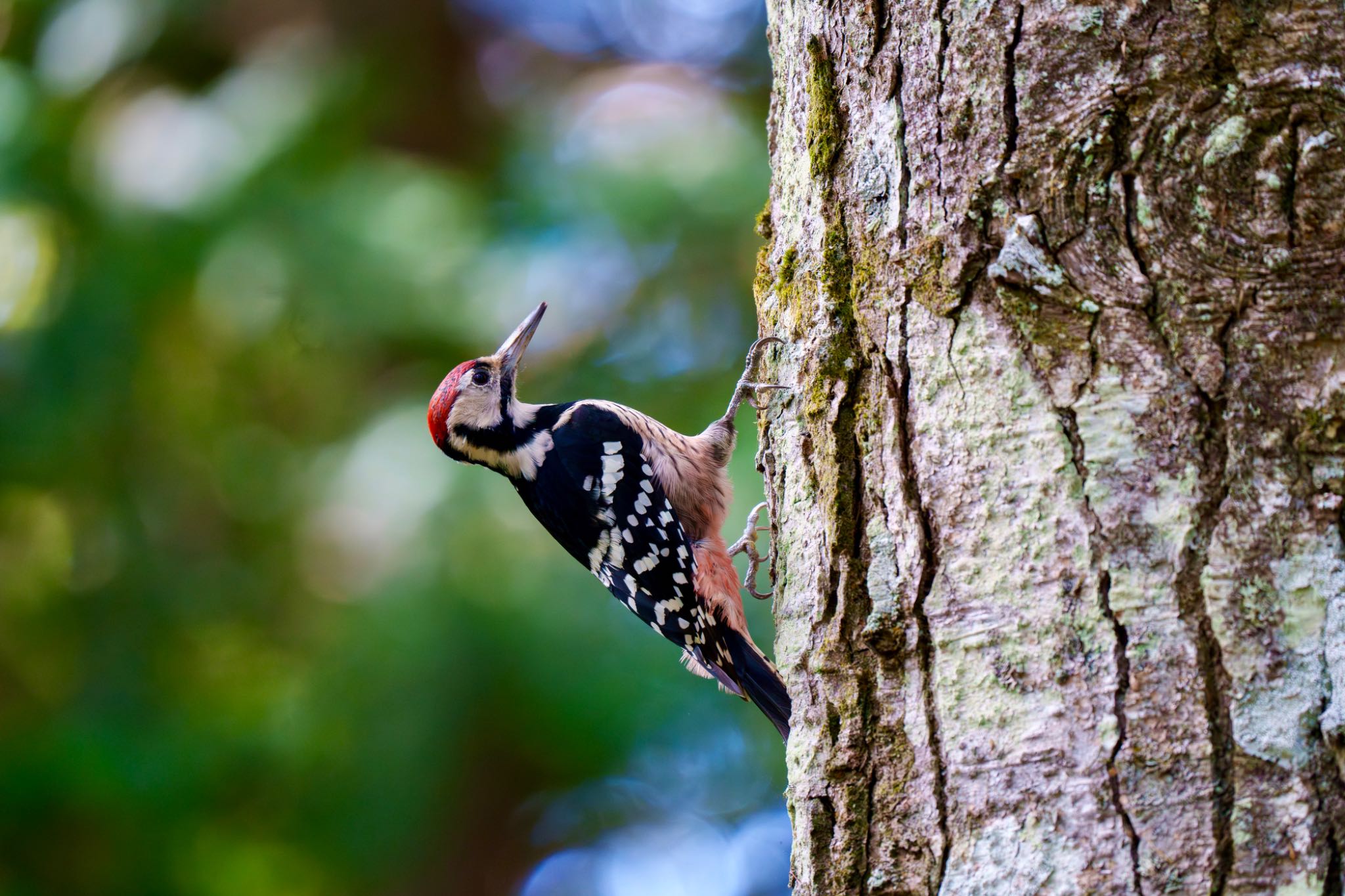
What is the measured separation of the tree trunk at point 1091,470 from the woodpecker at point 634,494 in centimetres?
126

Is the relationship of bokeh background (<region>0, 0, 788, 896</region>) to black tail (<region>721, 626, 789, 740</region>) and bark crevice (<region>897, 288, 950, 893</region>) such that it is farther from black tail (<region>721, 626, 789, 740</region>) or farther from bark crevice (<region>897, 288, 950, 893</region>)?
bark crevice (<region>897, 288, 950, 893</region>)

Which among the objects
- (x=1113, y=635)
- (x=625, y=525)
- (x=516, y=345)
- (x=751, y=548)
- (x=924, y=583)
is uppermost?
(x=516, y=345)

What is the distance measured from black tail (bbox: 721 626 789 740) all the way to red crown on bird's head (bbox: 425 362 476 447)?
48.2 inches

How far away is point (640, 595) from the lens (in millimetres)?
3328

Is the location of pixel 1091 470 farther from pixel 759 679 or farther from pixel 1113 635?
pixel 759 679

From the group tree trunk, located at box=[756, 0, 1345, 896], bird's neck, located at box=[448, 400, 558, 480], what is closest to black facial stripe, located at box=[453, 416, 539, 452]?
bird's neck, located at box=[448, 400, 558, 480]

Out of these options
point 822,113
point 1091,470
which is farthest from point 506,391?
point 1091,470

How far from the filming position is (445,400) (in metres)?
3.68

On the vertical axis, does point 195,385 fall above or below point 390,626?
above

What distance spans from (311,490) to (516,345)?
6.59ft

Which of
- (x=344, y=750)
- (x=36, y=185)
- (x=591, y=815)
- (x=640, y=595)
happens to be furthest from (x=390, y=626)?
(x=36, y=185)

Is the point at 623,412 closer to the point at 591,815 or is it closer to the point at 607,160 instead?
the point at 607,160

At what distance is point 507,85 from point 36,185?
10.8 ft

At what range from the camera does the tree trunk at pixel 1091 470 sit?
4.31 feet
